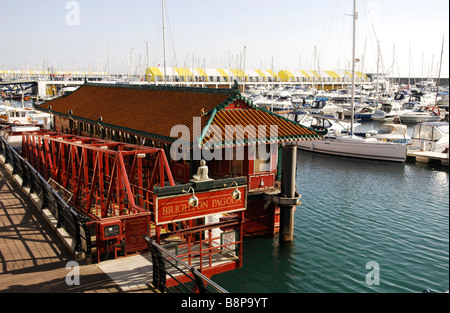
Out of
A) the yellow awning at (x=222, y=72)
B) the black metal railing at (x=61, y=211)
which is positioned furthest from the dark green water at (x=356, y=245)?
the yellow awning at (x=222, y=72)

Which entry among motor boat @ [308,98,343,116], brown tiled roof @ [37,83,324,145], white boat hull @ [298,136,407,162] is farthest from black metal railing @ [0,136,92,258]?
motor boat @ [308,98,343,116]

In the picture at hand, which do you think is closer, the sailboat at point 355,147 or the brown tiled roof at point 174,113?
the brown tiled roof at point 174,113

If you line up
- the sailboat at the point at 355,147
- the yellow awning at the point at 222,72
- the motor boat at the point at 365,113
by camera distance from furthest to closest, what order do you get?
the yellow awning at the point at 222,72 → the motor boat at the point at 365,113 → the sailboat at the point at 355,147

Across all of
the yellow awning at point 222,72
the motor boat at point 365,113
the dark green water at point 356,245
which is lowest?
the dark green water at point 356,245

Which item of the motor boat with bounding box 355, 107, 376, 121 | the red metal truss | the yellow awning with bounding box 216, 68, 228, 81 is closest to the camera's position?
the red metal truss

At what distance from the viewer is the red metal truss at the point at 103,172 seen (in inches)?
618

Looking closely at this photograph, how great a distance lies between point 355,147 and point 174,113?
3132 cm

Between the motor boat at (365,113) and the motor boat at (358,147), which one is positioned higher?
the motor boat at (365,113)

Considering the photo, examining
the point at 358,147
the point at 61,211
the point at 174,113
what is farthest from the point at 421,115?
the point at 61,211

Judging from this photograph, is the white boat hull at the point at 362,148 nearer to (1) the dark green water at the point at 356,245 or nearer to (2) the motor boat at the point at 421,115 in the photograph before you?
(1) the dark green water at the point at 356,245

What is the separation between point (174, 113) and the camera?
21438 mm

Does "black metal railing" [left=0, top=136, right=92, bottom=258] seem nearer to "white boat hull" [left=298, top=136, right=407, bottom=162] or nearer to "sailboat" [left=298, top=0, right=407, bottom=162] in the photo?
"sailboat" [left=298, top=0, right=407, bottom=162]

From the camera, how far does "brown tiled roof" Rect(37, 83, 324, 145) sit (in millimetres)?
19516
